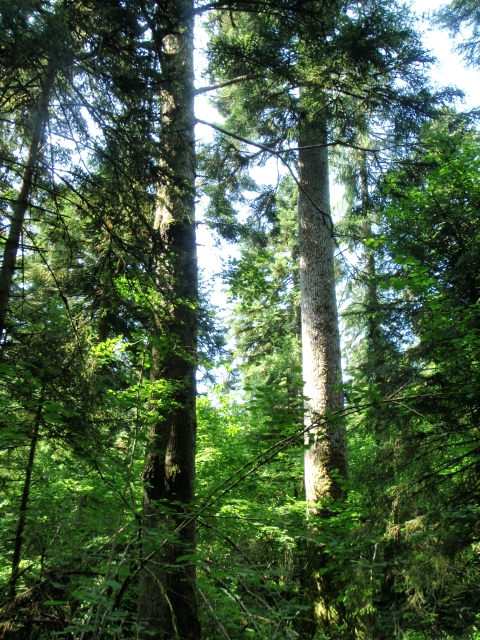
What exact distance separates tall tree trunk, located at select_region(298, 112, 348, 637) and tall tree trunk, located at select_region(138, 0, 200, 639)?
144cm

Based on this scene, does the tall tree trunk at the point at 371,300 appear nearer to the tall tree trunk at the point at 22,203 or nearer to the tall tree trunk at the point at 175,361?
the tall tree trunk at the point at 175,361

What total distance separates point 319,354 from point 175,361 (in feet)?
8.09

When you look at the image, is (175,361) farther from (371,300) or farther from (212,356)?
(371,300)

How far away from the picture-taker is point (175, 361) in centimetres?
521

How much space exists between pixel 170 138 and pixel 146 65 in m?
1.72

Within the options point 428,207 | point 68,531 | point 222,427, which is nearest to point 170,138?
point 428,207

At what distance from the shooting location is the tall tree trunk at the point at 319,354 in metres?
5.54

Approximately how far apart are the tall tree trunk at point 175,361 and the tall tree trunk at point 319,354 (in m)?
1.44

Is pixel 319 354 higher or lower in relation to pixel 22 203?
lower

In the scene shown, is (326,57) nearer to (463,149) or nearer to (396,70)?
(396,70)

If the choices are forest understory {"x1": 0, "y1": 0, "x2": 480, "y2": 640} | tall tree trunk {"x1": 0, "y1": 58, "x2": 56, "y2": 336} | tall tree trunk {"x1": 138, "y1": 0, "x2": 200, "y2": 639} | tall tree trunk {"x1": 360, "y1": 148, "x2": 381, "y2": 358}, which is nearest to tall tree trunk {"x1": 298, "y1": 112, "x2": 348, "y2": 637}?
forest understory {"x1": 0, "y1": 0, "x2": 480, "y2": 640}

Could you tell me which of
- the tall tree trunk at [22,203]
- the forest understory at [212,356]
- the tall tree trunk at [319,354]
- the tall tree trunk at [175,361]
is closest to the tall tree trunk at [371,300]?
the forest understory at [212,356]

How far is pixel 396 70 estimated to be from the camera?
6336 millimetres

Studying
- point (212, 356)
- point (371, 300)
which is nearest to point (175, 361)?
point (212, 356)
